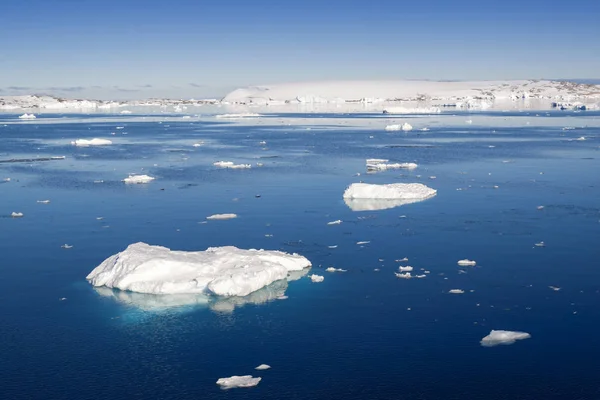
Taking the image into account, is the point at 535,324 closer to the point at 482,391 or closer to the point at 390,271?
the point at 482,391

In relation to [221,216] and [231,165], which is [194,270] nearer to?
[221,216]

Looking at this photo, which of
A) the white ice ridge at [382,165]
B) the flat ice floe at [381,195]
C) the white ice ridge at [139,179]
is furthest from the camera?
the white ice ridge at [382,165]

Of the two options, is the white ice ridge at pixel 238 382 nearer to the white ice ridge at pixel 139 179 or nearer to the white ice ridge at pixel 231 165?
the white ice ridge at pixel 139 179

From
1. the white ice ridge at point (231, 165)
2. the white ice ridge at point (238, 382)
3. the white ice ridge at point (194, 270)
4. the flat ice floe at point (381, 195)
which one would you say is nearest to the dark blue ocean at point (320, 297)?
the white ice ridge at point (238, 382)

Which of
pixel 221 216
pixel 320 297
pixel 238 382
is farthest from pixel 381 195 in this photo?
pixel 238 382

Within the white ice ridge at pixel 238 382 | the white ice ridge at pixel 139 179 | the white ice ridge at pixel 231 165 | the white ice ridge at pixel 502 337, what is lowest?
the white ice ridge at pixel 238 382
